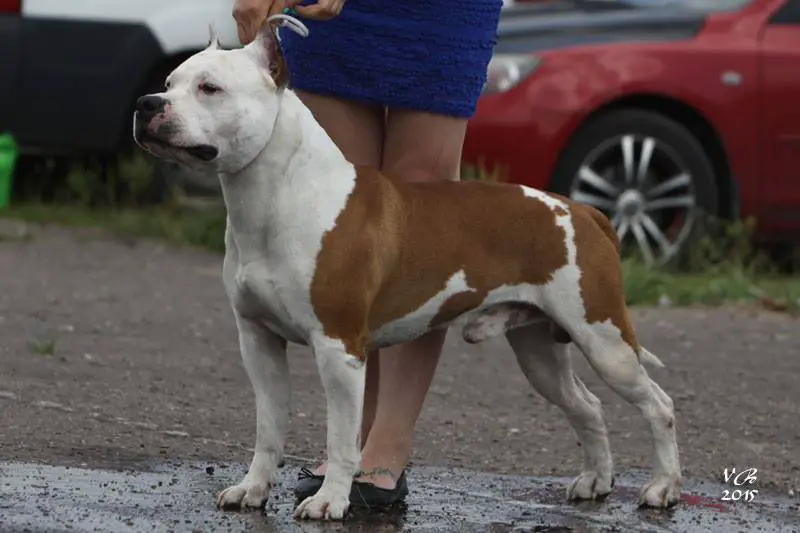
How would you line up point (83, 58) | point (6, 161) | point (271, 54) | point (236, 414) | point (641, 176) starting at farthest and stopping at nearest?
point (83, 58) < point (6, 161) < point (641, 176) < point (236, 414) < point (271, 54)

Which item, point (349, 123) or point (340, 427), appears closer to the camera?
point (340, 427)

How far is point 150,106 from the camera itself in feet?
13.8

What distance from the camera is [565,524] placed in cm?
460

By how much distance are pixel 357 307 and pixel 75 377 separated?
2.22m

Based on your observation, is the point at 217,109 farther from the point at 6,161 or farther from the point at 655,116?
the point at 6,161

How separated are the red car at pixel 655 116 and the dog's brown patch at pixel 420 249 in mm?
4436

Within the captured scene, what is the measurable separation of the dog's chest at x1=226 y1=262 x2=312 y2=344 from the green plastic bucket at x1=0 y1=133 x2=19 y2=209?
6.08 m

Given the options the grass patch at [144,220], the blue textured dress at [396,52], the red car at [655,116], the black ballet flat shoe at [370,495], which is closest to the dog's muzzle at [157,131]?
the blue textured dress at [396,52]

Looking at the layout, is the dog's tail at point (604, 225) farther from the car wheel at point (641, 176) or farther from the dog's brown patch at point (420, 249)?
the car wheel at point (641, 176)

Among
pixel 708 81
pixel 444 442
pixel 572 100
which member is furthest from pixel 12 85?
pixel 444 442

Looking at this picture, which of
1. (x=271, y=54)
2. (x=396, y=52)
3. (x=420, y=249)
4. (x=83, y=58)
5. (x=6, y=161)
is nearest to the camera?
(x=271, y=54)

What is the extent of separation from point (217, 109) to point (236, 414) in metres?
1.94

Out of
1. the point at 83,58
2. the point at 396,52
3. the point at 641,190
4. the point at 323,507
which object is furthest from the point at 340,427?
the point at 83,58

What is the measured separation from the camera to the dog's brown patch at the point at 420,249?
4.36 metres
